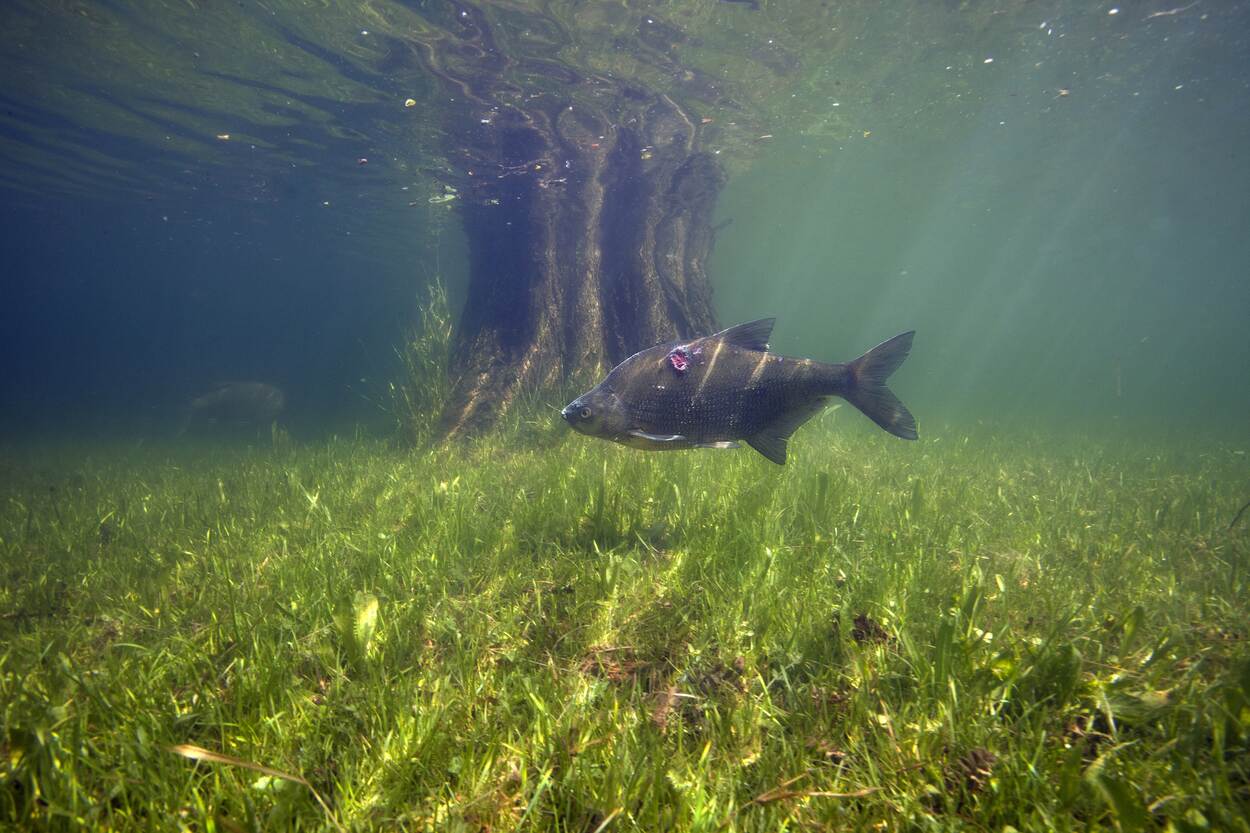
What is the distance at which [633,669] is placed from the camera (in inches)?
111

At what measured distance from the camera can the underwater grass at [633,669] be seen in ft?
5.99

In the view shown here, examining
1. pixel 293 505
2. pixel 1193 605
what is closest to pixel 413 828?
pixel 1193 605

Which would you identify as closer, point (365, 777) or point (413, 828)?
point (413, 828)

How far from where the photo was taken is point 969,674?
232cm

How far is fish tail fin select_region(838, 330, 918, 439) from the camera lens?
3922mm

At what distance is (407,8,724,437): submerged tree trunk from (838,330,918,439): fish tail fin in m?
8.02

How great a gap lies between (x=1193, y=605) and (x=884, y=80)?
18521 mm

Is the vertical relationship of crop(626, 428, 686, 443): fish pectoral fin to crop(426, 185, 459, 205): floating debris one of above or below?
below

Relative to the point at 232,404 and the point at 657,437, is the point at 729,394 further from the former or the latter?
the point at 232,404

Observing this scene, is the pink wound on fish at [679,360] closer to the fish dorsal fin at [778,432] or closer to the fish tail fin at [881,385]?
the fish dorsal fin at [778,432]

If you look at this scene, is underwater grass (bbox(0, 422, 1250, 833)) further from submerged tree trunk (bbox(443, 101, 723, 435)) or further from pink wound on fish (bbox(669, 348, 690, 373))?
submerged tree trunk (bbox(443, 101, 723, 435))

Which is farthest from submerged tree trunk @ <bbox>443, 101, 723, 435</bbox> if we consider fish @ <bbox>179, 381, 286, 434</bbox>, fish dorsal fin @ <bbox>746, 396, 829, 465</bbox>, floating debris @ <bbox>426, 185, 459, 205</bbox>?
fish @ <bbox>179, 381, 286, 434</bbox>

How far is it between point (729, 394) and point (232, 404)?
2228 centimetres

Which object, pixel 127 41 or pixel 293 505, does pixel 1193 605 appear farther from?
pixel 127 41
